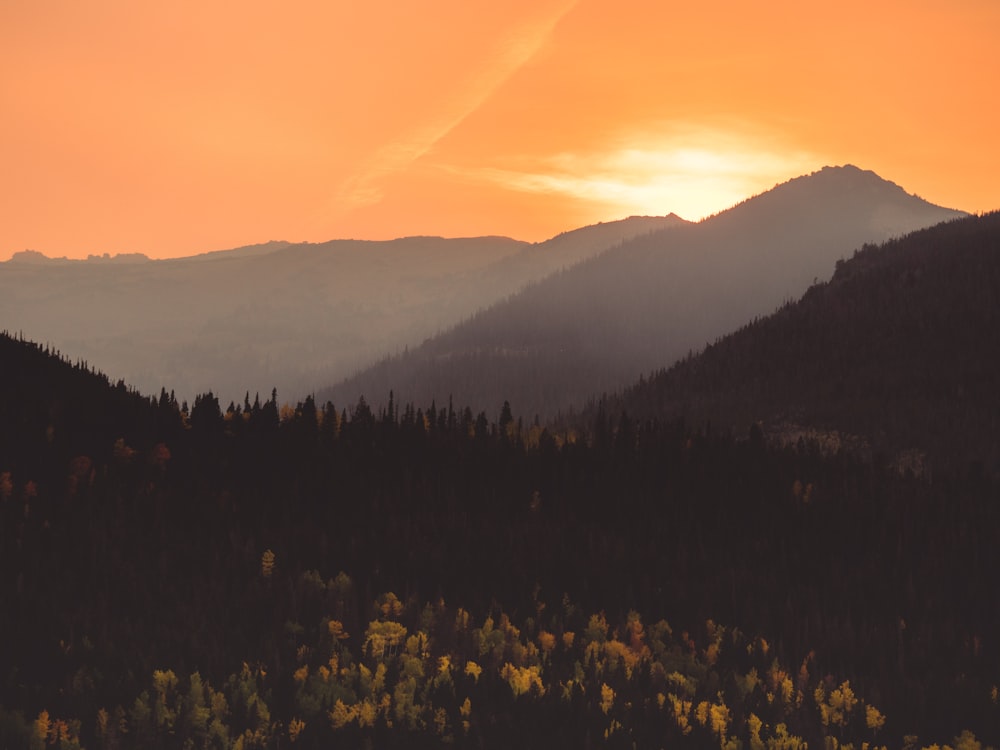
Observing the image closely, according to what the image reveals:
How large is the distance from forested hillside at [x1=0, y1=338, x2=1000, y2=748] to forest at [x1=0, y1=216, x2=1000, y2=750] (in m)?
0.04

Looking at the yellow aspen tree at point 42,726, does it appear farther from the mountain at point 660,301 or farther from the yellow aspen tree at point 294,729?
the mountain at point 660,301

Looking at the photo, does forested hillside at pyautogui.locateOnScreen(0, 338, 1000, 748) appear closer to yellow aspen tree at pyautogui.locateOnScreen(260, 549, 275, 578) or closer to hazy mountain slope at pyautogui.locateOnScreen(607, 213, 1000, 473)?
yellow aspen tree at pyautogui.locateOnScreen(260, 549, 275, 578)

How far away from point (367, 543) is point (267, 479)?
10.2 ft

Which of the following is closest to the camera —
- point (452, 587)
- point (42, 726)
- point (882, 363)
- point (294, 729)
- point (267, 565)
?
point (42, 726)

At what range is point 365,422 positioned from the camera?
18.8 meters

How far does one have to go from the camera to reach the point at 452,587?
38.5 feet

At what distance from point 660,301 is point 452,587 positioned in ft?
557

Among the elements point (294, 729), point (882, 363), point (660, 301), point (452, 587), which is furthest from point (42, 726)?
point (660, 301)

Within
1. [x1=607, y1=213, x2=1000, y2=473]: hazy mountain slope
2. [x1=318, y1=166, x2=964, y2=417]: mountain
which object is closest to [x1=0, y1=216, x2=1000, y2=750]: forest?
[x1=607, y1=213, x2=1000, y2=473]: hazy mountain slope

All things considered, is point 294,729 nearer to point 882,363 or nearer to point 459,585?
point 459,585

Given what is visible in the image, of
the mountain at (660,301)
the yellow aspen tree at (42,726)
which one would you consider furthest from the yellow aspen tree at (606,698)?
the mountain at (660,301)

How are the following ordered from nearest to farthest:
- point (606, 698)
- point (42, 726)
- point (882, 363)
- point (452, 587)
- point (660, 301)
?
point (42, 726)
point (606, 698)
point (452, 587)
point (882, 363)
point (660, 301)

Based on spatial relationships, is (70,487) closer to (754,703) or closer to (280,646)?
(280,646)

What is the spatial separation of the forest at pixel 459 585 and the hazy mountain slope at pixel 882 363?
14.1 metres
